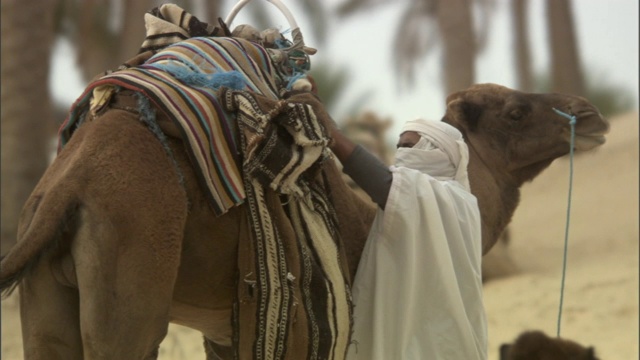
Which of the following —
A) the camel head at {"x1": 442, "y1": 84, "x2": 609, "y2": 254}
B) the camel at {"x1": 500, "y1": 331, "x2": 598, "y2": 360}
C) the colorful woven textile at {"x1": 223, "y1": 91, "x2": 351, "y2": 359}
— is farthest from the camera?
the camel head at {"x1": 442, "y1": 84, "x2": 609, "y2": 254}

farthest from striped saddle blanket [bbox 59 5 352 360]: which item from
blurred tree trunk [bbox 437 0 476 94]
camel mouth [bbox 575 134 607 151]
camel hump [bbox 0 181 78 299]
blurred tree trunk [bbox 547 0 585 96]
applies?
blurred tree trunk [bbox 547 0 585 96]

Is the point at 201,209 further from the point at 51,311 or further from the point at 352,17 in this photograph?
the point at 352,17

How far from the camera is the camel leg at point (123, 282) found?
2729 millimetres

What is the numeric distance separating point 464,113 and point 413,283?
4.35ft

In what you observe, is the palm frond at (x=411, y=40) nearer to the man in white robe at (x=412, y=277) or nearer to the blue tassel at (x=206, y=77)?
the man in white robe at (x=412, y=277)

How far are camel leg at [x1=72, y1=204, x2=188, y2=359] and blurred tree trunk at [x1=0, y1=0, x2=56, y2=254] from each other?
652 centimetres

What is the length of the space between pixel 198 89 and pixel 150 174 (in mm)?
409

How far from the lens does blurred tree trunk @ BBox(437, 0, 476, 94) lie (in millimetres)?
13445

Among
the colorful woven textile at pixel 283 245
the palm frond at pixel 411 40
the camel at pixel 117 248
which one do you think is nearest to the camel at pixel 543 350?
the colorful woven textile at pixel 283 245

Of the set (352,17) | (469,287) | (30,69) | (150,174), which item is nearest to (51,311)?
(150,174)

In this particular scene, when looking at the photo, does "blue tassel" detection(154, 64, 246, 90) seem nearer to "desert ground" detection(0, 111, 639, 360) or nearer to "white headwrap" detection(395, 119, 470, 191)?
"white headwrap" detection(395, 119, 470, 191)

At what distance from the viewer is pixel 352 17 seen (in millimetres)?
20875

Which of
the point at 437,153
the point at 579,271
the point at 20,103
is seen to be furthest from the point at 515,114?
the point at 579,271

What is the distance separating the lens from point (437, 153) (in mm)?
4246
